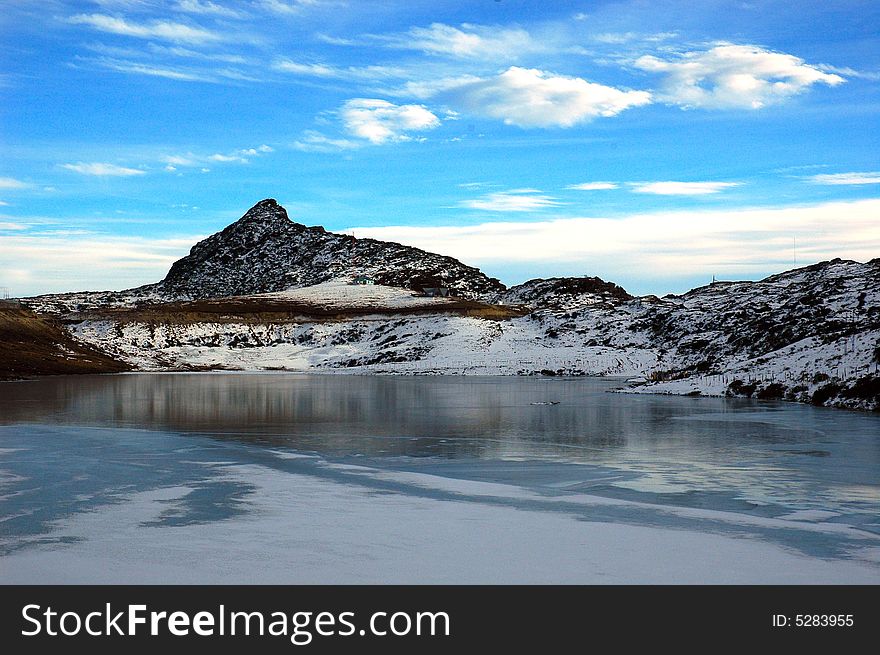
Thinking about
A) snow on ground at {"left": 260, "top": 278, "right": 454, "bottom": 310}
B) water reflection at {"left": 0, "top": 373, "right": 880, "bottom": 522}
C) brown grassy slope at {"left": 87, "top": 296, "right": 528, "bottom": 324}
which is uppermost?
snow on ground at {"left": 260, "top": 278, "right": 454, "bottom": 310}

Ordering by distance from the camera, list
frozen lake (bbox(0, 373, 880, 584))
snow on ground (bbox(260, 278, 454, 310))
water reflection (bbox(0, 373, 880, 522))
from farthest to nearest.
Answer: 1. snow on ground (bbox(260, 278, 454, 310))
2. water reflection (bbox(0, 373, 880, 522))
3. frozen lake (bbox(0, 373, 880, 584))

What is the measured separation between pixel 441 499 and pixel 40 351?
198 ft

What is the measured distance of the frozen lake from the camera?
902cm

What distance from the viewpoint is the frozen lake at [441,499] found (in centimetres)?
902

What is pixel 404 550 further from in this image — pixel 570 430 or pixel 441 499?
pixel 570 430

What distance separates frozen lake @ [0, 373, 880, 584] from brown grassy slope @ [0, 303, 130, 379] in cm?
3490

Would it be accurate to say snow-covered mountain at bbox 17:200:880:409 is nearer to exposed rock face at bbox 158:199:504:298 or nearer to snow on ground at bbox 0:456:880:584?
snow on ground at bbox 0:456:880:584

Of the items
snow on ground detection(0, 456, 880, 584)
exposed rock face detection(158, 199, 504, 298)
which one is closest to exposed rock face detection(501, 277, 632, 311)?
exposed rock face detection(158, 199, 504, 298)

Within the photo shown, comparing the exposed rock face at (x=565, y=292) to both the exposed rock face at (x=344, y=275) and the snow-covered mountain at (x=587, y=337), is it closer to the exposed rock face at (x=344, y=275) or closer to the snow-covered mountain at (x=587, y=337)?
the snow-covered mountain at (x=587, y=337)

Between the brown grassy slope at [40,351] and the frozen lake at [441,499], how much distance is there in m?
34.9

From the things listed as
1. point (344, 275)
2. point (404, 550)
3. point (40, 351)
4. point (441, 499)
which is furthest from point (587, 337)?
point (344, 275)

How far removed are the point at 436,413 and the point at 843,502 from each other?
1774cm

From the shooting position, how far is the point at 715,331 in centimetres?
6625

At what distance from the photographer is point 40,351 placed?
64562 mm
